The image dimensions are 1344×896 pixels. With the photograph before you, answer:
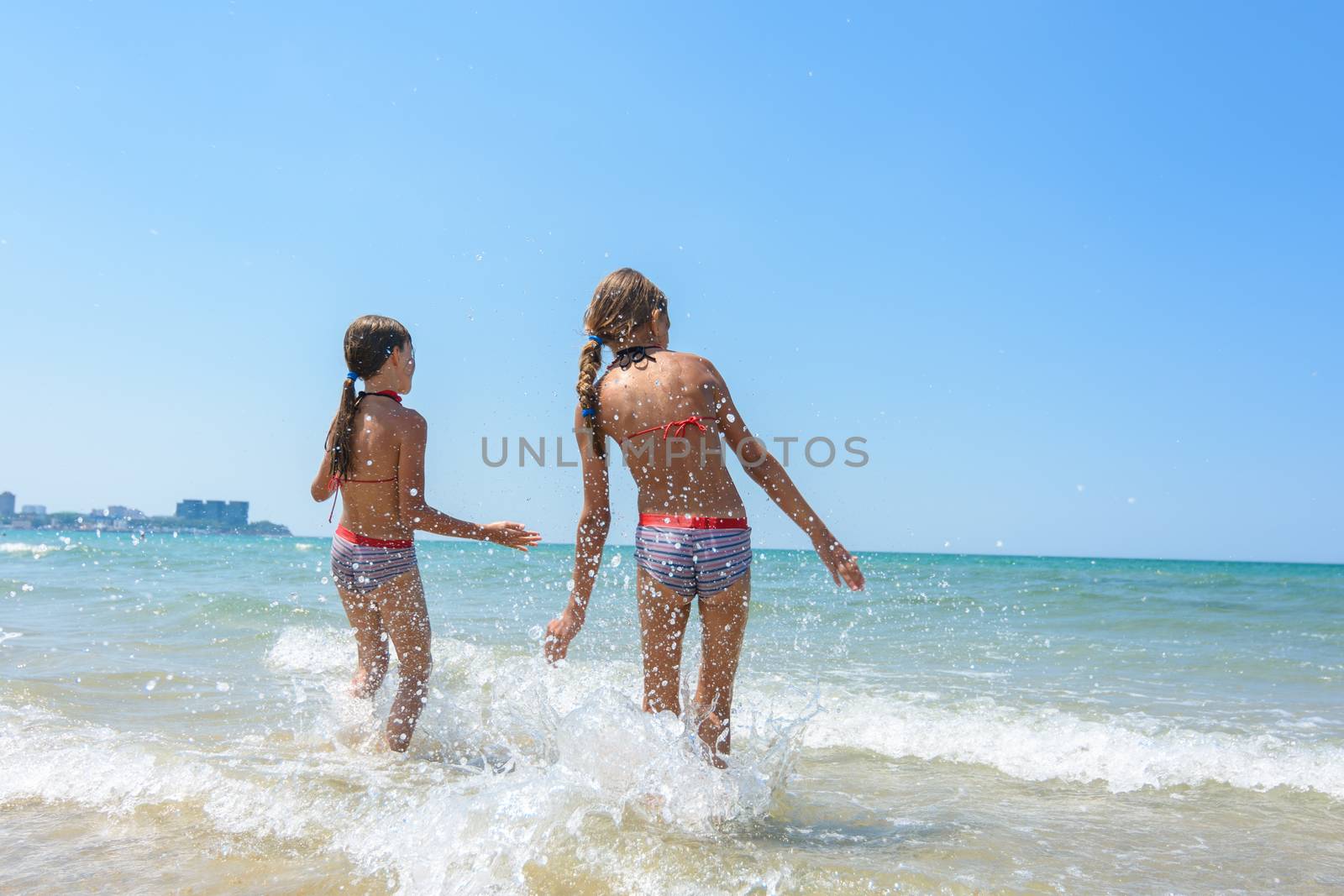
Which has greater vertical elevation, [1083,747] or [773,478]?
[773,478]

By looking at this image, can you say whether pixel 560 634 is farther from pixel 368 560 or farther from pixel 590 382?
pixel 368 560

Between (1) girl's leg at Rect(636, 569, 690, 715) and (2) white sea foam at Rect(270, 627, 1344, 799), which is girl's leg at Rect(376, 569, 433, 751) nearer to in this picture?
(2) white sea foam at Rect(270, 627, 1344, 799)

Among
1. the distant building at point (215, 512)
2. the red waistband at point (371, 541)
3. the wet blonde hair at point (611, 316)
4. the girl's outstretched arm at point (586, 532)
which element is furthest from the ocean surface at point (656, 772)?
the distant building at point (215, 512)

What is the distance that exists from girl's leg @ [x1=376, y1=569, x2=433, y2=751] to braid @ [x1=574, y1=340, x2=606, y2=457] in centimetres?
123

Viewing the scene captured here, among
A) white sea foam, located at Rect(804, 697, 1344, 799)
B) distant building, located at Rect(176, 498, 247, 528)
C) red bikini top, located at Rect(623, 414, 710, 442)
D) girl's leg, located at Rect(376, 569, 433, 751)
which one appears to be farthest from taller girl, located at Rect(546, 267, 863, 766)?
distant building, located at Rect(176, 498, 247, 528)

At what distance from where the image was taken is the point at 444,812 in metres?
2.83

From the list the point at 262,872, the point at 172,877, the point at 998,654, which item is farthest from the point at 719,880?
the point at 998,654

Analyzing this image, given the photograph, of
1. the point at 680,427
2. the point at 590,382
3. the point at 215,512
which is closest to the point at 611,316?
the point at 590,382

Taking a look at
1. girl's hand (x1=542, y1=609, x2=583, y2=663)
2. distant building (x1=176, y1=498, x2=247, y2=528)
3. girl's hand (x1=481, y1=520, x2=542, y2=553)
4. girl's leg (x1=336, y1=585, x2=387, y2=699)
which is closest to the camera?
girl's hand (x1=542, y1=609, x2=583, y2=663)

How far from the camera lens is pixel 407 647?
→ 3.89m

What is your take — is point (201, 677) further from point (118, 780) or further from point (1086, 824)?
point (1086, 824)

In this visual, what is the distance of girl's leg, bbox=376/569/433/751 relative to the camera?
3852mm

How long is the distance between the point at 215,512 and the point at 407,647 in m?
81.0

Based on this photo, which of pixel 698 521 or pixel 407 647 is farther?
pixel 407 647
